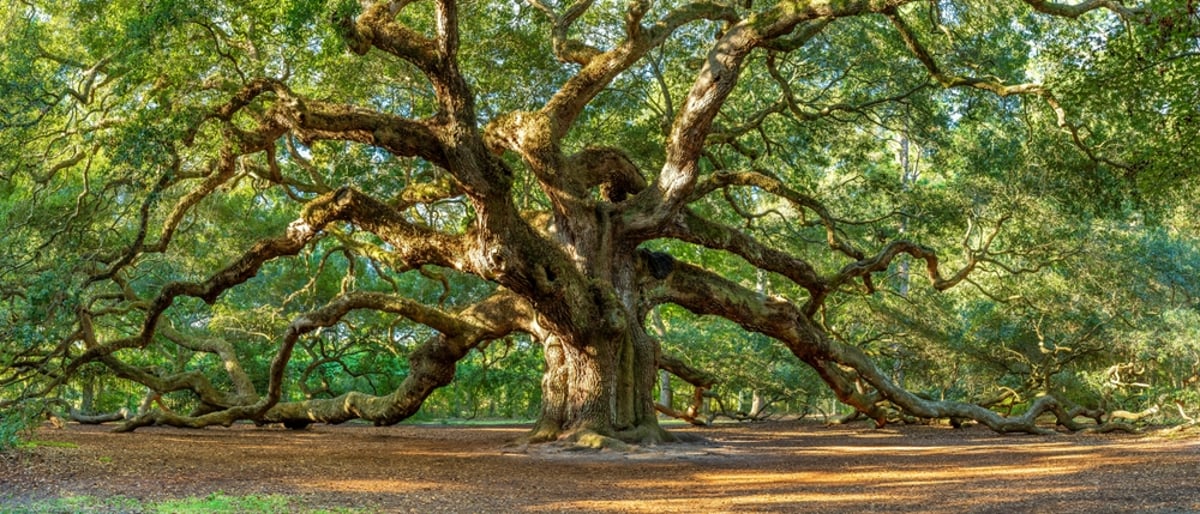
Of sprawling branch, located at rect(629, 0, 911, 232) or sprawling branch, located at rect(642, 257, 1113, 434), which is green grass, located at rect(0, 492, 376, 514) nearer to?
sprawling branch, located at rect(629, 0, 911, 232)

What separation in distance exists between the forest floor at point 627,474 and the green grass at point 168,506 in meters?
0.17

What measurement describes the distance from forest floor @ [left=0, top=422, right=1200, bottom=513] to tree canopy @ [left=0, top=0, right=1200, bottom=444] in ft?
3.01

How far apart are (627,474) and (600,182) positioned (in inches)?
190

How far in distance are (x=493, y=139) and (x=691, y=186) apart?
8.04 ft

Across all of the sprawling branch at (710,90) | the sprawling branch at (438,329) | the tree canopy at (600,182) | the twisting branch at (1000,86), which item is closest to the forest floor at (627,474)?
the sprawling branch at (438,329)

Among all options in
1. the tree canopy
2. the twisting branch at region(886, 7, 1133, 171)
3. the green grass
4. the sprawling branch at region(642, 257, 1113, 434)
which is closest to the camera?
the green grass

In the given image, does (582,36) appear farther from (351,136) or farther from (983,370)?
→ (983,370)

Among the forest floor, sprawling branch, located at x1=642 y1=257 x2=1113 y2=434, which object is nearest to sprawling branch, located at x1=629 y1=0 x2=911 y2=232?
sprawling branch, located at x1=642 y1=257 x2=1113 y2=434

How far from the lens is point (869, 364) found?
46.5 ft

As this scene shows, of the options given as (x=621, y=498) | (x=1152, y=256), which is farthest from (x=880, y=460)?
(x=1152, y=256)

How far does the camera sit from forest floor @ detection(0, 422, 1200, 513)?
685cm

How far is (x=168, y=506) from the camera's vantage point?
6.11 metres

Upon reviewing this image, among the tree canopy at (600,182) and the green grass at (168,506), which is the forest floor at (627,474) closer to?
the green grass at (168,506)

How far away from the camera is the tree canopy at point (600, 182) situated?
9305 mm
